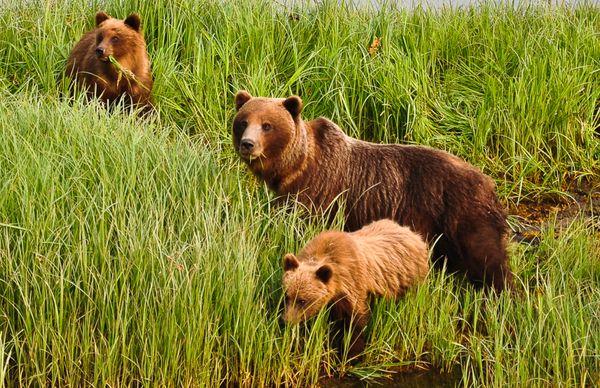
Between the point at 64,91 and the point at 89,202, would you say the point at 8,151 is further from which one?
the point at 64,91

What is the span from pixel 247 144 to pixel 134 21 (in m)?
3.22

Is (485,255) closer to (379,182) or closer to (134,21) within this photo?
(379,182)

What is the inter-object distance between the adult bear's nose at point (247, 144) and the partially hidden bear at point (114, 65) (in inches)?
101

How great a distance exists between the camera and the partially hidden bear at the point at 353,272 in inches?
234

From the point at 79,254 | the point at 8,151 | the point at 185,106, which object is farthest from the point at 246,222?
the point at 185,106

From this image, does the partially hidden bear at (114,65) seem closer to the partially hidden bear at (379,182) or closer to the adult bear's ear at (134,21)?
the adult bear's ear at (134,21)

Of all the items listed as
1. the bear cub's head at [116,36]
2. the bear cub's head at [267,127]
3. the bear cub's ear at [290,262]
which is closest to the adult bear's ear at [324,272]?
the bear cub's ear at [290,262]

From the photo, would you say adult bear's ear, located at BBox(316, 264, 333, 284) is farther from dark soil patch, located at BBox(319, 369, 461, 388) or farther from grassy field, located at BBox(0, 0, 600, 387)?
dark soil patch, located at BBox(319, 369, 461, 388)

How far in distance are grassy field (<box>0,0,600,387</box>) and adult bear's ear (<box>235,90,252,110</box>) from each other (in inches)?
19.0

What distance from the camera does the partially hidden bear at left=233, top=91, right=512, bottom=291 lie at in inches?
273

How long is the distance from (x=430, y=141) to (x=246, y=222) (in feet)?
10.1

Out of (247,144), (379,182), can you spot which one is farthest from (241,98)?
(379,182)

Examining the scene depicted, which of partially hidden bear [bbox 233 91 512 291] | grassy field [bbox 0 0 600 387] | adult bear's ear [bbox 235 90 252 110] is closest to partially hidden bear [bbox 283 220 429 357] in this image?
grassy field [bbox 0 0 600 387]

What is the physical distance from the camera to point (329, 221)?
7.12 metres
